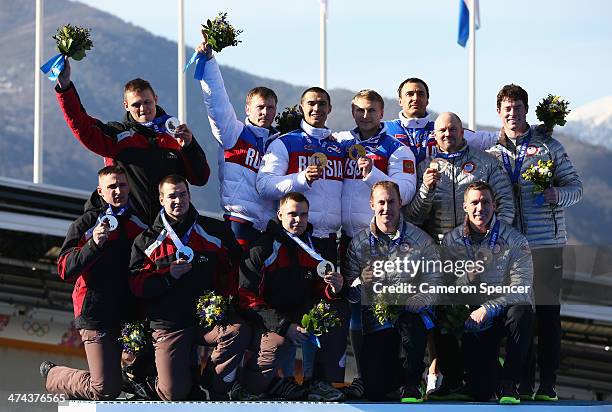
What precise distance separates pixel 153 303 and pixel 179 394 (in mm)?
596

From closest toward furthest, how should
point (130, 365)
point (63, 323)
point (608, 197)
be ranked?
point (130, 365)
point (63, 323)
point (608, 197)

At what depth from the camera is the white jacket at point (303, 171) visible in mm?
8000

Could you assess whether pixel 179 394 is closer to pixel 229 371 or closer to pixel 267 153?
pixel 229 371

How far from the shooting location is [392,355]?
7.78 metres

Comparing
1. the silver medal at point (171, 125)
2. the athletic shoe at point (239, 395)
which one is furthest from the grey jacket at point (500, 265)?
the silver medal at point (171, 125)

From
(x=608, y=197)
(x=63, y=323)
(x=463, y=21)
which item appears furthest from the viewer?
(x=608, y=197)

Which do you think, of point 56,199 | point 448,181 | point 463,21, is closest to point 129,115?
point 448,181

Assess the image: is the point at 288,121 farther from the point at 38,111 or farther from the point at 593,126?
the point at 593,126

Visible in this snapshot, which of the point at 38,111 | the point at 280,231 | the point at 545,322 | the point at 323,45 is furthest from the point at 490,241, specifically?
the point at 38,111

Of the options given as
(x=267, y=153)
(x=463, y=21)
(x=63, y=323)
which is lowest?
(x=63, y=323)

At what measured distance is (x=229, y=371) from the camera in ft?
25.3

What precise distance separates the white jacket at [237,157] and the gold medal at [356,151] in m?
0.62

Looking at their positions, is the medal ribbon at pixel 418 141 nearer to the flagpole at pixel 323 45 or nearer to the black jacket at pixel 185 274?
the black jacket at pixel 185 274

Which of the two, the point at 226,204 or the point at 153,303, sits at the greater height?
the point at 226,204
